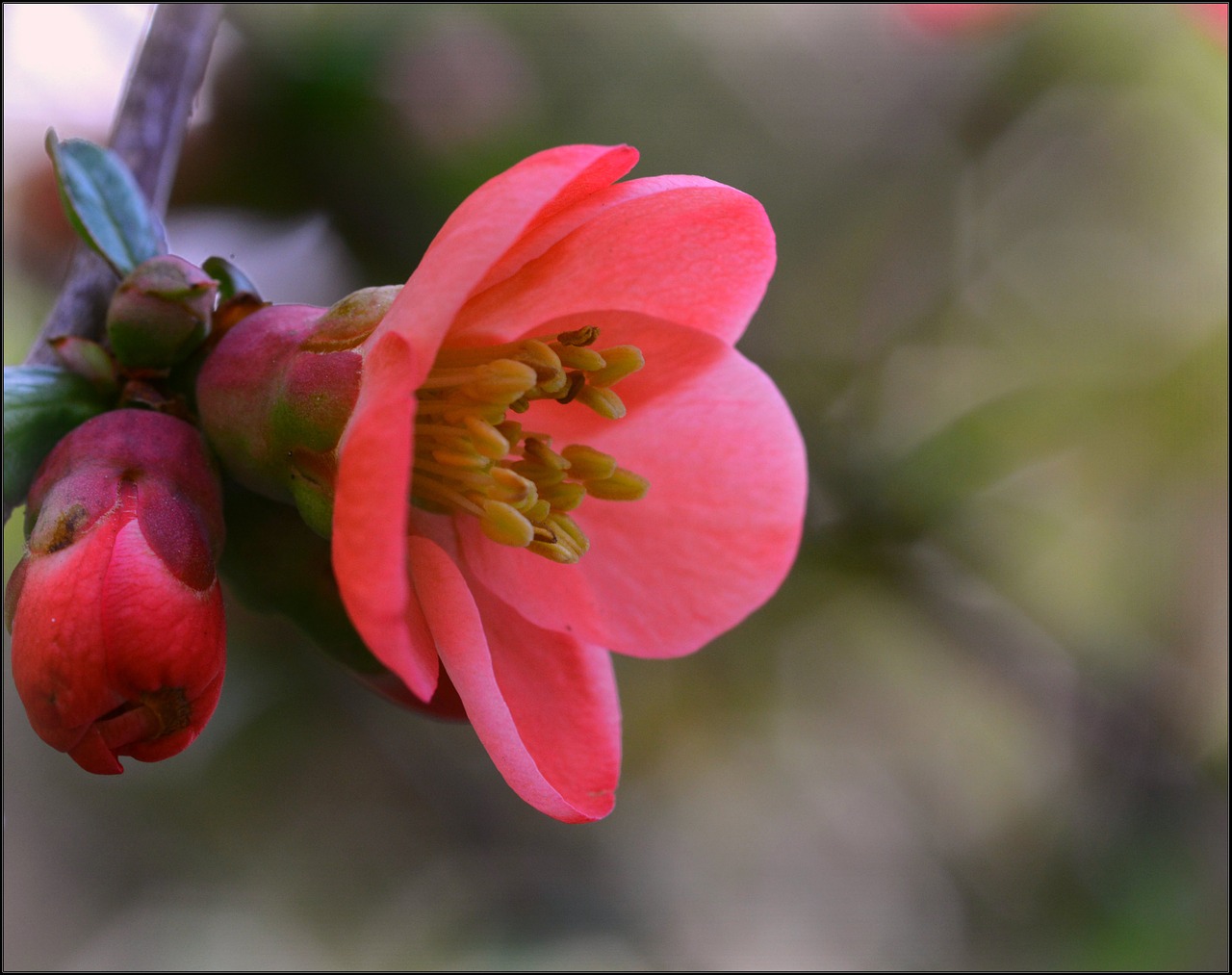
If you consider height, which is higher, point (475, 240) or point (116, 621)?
point (475, 240)

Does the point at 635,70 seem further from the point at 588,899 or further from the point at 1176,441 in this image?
the point at 588,899

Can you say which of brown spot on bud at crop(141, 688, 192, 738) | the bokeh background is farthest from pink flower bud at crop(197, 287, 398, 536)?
Answer: the bokeh background

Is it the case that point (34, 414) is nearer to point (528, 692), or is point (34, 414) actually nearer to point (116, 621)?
point (116, 621)

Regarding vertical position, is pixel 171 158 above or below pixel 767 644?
above

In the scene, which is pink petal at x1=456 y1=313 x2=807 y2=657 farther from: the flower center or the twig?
the twig

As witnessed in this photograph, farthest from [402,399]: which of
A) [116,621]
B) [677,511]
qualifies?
[677,511]

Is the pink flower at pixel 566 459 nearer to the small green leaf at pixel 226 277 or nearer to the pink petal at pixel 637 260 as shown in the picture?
the pink petal at pixel 637 260

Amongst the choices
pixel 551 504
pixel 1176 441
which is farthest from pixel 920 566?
pixel 551 504

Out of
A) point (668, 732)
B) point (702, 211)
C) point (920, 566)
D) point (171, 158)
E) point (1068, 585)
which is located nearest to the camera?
point (702, 211)
